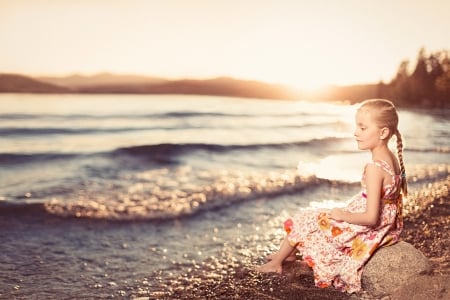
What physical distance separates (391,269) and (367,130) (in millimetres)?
1092

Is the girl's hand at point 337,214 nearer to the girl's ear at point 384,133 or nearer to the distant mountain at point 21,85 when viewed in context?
the girl's ear at point 384,133

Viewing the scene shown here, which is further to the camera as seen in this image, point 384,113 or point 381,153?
point 381,153

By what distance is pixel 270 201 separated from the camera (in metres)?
7.91

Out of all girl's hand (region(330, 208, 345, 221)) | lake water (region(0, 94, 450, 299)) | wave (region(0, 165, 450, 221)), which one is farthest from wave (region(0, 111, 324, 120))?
girl's hand (region(330, 208, 345, 221))

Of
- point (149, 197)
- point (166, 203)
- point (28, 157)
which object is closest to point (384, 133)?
point (166, 203)

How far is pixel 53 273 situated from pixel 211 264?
1.60m

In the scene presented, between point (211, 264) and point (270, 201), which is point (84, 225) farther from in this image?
point (270, 201)

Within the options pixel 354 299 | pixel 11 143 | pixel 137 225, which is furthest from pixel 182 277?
pixel 11 143

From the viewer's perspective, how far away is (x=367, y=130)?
340 centimetres

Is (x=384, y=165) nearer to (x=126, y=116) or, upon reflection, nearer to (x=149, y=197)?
(x=149, y=197)

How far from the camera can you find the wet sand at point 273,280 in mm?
3574

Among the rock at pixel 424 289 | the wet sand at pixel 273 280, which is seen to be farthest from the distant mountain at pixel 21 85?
the rock at pixel 424 289

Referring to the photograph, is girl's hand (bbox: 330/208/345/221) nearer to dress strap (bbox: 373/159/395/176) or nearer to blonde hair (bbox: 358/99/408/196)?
dress strap (bbox: 373/159/395/176)

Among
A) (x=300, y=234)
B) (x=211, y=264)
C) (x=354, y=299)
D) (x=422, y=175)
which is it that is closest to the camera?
(x=354, y=299)
